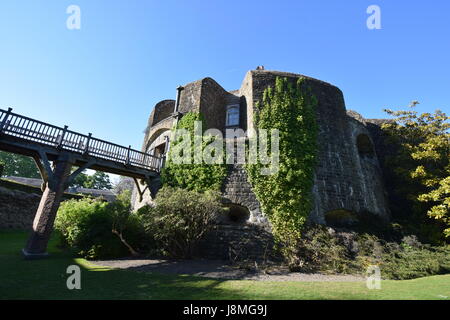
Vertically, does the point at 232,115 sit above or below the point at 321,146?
above

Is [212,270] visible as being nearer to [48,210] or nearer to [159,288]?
[159,288]

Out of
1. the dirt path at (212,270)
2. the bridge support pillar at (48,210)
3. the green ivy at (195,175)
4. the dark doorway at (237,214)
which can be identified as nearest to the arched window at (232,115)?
the green ivy at (195,175)

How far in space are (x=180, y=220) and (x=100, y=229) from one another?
11.8 feet

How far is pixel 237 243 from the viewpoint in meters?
10.5

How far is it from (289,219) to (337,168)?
4676mm

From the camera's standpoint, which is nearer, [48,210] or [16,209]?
[48,210]

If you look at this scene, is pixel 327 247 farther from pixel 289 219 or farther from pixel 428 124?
pixel 428 124

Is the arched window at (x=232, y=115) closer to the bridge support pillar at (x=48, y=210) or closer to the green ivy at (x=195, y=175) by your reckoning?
the green ivy at (x=195, y=175)

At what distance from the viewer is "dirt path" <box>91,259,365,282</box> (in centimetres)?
770

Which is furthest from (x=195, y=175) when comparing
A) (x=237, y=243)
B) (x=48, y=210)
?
(x=48, y=210)

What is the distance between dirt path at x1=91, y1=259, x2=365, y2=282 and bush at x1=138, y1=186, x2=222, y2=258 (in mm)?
784

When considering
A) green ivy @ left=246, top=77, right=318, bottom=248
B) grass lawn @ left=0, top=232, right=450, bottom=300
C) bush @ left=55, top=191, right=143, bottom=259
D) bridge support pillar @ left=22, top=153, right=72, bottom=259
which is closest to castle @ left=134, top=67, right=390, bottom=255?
green ivy @ left=246, top=77, right=318, bottom=248

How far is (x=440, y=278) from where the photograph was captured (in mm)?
7676
